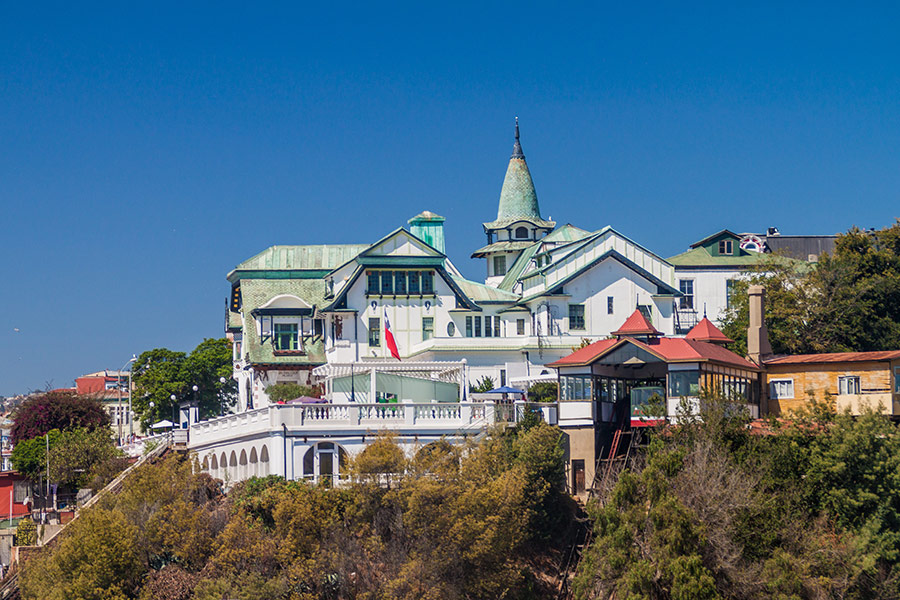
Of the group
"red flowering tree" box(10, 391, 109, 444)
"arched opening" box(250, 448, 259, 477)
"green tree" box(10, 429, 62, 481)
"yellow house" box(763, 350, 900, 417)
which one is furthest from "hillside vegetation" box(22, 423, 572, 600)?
"red flowering tree" box(10, 391, 109, 444)

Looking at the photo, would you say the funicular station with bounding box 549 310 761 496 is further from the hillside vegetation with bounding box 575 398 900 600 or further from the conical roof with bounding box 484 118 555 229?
the conical roof with bounding box 484 118 555 229

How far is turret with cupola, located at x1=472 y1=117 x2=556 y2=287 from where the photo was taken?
9544 cm

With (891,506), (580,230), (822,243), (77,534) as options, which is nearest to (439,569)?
(77,534)

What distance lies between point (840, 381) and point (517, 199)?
4528 centimetres

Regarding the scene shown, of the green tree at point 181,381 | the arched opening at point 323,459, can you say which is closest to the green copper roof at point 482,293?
the green tree at point 181,381

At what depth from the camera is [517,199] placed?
9700 centimetres

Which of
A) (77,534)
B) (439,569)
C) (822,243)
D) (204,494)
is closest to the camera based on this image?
(439,569)

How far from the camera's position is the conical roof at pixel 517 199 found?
9606 centimetres

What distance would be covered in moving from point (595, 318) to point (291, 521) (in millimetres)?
38715

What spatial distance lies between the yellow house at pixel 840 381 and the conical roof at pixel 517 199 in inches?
1651

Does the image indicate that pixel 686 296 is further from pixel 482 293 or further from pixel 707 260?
pixel 482 293

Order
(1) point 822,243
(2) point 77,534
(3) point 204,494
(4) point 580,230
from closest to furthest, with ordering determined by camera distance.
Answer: (2) point 77,534 → (3) point 204,494 → (4) point 580,230 → (1) point 822,243

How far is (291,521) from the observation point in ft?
141

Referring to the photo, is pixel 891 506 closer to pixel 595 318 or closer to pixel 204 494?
pixel 204 494
